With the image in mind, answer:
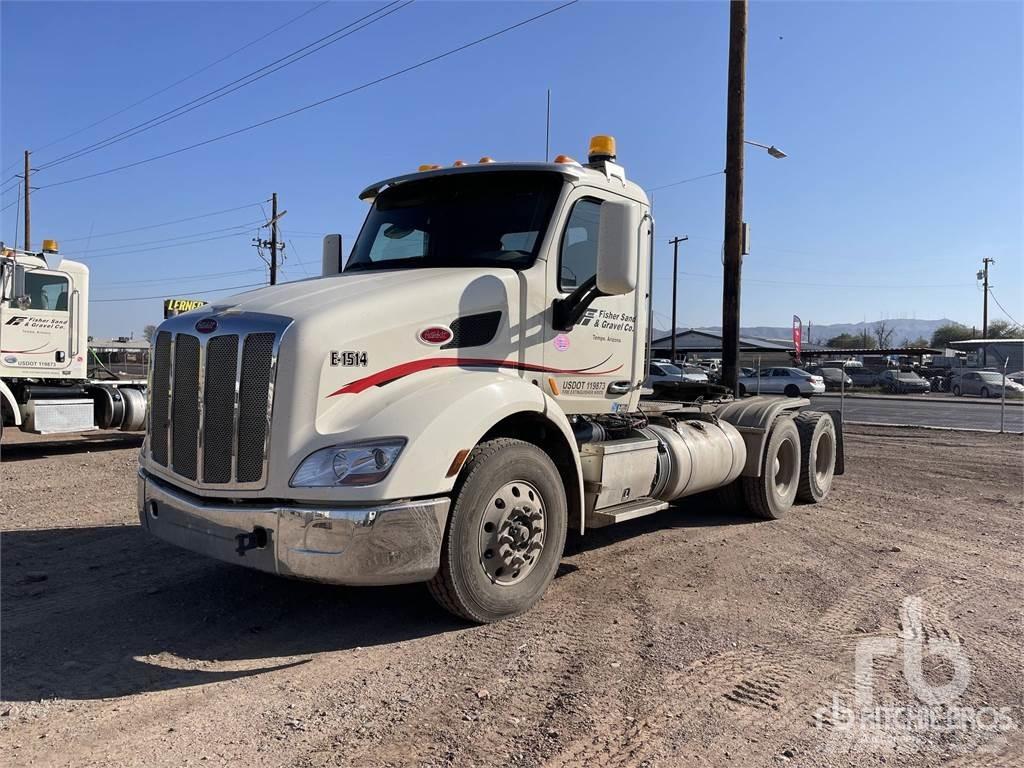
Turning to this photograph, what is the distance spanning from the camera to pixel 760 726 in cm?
333

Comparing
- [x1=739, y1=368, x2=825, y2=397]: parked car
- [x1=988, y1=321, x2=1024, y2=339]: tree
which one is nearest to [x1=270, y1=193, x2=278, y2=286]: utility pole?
[x1=739, y1=368, x2=825, y2=397]: parked car

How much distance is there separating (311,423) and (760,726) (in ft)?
8.47

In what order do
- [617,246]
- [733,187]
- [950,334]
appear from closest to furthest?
[617,246], [733,187], [950,334]

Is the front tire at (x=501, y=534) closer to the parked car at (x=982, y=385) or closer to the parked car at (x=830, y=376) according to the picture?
the parked car at (x=982, y=385)

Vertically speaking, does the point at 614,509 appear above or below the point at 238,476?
below

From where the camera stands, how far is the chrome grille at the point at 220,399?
4004mm

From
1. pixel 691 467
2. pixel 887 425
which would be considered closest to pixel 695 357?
pixel 887 425

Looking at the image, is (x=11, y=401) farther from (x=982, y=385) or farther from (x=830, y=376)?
(x=830, y=376)

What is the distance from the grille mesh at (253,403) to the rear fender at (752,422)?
16.9 ft

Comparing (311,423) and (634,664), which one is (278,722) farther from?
(634,664)

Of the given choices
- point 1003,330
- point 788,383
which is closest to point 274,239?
point 788,383

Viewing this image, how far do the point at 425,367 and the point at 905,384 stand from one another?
44.8 m

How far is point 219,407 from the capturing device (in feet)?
13.6

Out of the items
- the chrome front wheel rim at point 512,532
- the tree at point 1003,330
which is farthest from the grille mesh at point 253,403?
the tree at point 1003,330
